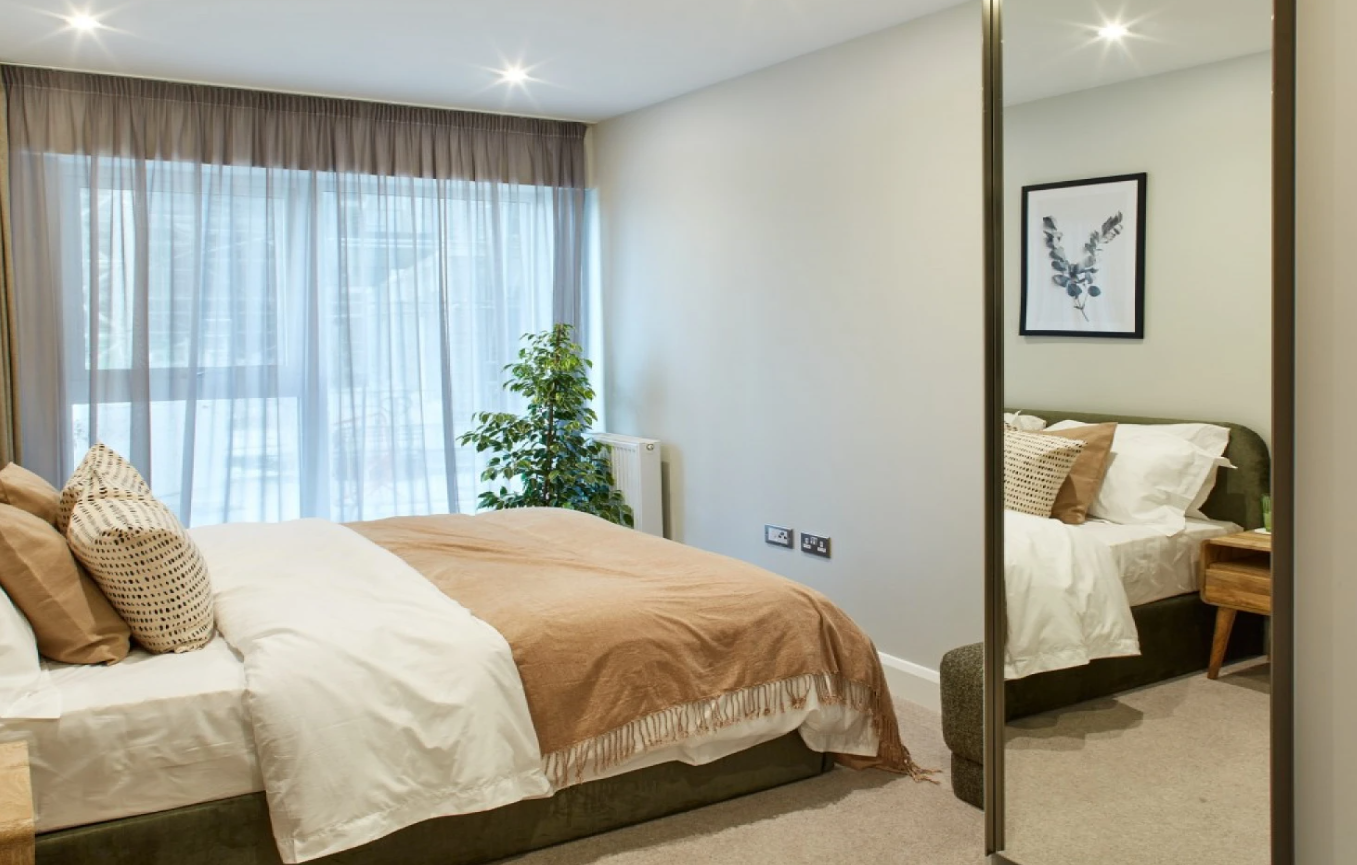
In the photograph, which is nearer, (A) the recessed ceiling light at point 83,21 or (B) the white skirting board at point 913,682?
(A) the recessed ceiling light at point 83,21

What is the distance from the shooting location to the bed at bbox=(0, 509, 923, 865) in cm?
231

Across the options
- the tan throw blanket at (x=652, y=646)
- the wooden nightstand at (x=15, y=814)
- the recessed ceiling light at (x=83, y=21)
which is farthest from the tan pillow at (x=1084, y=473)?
the recessed ceiling light at (x=83, y=21)

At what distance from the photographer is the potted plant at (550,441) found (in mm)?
5418

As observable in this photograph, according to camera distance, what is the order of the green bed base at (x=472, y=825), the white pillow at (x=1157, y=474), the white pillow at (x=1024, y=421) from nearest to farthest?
the white pillow at (x=1157, y=474)
the white pillow at (x=1024, y=421)
the green bed base at (x=472, y=825)

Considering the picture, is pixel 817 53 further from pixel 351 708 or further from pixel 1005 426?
pixel 351 708

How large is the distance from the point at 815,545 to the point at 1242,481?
2.92 m

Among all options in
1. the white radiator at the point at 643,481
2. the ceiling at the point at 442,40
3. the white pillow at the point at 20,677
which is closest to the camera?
the white pillow at the point at 20,677

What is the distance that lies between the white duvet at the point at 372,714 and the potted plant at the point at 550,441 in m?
2.56

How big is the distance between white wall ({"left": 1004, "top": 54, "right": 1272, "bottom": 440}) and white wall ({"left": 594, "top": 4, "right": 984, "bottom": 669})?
1.79m

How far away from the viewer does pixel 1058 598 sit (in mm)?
2068

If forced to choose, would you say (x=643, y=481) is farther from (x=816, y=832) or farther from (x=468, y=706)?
(x=468, y=706)

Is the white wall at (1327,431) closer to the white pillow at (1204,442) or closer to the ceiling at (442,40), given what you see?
the white pillow at (1204,442)

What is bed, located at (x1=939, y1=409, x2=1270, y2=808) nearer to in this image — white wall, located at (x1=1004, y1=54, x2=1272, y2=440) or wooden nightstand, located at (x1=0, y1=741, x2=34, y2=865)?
white wall, located at (x1=1004, y1=54, x2=1272, y2=440)

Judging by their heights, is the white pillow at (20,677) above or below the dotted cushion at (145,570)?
below
